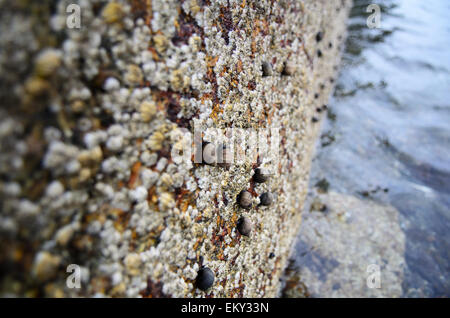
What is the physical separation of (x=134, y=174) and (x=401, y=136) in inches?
294

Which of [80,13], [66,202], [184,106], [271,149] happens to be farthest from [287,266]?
[80,13]

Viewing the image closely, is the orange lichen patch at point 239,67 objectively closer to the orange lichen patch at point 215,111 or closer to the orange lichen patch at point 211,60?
the orange lichen patch at point 211,60

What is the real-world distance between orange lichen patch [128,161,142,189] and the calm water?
4.24 metres

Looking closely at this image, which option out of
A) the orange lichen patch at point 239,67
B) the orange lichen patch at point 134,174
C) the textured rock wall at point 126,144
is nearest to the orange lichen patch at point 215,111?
the textured rock wall at point 126,144

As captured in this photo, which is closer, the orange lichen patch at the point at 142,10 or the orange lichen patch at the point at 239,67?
the orange lichen patch at the point at 142,10

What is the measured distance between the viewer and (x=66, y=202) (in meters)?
1.20

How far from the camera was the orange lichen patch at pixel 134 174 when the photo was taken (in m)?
1.49

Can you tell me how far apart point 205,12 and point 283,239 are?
9.83ft

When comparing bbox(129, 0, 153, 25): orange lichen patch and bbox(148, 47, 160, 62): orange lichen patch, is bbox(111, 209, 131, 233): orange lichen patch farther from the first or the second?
bbox(129, 0, 153, 25): orange lichen patch

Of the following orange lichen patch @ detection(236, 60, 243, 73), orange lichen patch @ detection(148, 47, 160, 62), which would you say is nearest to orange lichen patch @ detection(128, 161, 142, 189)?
orange lichen patch @ detection(148, 47, 160, 62)

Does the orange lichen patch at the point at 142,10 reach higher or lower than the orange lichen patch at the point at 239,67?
higher

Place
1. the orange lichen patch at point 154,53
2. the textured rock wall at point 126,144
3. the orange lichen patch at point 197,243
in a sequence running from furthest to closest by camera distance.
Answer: the orange lichen patch at point 197,243 → the orange lichen patch at point 154,53 → the textured rock wall at point 126,144

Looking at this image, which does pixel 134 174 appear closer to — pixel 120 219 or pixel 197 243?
pixel 120 219
